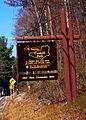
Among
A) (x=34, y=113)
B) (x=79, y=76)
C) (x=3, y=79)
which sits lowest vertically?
(x=3, y=79)

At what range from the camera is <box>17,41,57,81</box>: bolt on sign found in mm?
18562

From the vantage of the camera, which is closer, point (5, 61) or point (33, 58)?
point (33, 58)

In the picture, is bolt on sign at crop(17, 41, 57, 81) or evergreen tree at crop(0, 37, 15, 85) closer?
bolt on sign at crop(17, 41, 57, 81)

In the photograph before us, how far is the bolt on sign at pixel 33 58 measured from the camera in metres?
18.6

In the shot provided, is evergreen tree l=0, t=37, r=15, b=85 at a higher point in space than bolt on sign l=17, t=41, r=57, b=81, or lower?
lower

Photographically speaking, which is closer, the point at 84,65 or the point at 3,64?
the point at 84,65

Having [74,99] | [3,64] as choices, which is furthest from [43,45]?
[3,64]

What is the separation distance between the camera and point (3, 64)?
108 meters

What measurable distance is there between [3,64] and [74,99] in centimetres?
8994

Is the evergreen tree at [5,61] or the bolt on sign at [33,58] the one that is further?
the evergreen tree at [5,61]

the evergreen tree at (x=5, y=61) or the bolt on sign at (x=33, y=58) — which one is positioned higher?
the bolt on sign at (x=33, y=58)

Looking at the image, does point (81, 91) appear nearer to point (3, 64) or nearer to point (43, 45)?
point (43, 45)

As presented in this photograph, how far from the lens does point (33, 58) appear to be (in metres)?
18.6

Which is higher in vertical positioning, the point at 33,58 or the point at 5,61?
the point at 33,58
